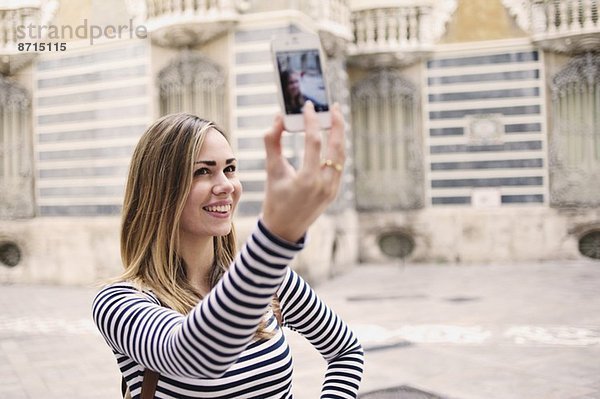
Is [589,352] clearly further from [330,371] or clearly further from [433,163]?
[433,163]

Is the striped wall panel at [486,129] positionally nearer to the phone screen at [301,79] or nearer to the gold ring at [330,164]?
the phone screen at [301,79]

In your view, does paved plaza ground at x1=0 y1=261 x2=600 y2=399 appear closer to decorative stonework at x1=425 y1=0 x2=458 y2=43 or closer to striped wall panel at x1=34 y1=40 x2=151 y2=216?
striped wall panel at x1=34 y1=40 x2=151 y2=216

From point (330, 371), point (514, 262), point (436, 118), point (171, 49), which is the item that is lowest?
point (514, 262)

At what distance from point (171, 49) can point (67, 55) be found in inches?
100

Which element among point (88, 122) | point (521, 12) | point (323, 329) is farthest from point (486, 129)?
point (323, 329)

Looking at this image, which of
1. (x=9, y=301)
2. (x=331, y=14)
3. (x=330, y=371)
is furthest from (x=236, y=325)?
(x=331, y=14)

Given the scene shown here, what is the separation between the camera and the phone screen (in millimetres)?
1458

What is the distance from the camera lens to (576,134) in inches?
597

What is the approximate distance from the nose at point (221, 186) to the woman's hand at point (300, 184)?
0.64 m

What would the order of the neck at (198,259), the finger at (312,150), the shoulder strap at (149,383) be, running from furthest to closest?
the neck at (198,259) → the shoulder strap at (149,383) → the finger at (312,150)

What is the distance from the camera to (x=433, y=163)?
52.5ft

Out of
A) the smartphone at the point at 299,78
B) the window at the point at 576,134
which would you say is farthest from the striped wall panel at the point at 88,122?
the smartphone at the point at 299,78

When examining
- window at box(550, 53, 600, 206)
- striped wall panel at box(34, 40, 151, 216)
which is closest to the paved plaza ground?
striped wall panel at box(34, 40, 151, 216)

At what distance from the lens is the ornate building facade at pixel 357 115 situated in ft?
40.7
